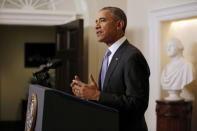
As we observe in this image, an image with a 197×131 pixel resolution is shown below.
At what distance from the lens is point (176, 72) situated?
4.48 meters

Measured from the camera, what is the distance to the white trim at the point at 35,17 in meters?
5.54

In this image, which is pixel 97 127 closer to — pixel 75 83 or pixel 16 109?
pixel 75 83

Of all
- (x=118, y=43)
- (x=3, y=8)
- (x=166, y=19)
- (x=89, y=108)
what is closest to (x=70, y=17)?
(x=3, y=8)

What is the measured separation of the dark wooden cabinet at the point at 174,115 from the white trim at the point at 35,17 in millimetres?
1966

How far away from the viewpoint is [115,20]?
189 centimetres

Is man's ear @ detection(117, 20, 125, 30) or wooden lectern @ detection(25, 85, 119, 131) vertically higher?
man's ear @ detection(117, 20, 125, 30)

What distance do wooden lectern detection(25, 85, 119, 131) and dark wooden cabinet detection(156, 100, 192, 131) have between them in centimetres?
288

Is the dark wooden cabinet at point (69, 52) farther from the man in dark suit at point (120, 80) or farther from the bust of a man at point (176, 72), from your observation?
the man in dark suit at point (120, 80)

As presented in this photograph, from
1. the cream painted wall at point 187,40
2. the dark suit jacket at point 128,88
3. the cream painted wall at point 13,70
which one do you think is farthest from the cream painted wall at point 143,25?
the cream painted wall at point 13,70

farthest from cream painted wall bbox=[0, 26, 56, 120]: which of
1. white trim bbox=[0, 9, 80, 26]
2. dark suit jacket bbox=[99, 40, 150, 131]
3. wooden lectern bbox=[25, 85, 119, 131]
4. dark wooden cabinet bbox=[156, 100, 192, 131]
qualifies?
wooden lectern bbox=[25, 85, 119, 131]

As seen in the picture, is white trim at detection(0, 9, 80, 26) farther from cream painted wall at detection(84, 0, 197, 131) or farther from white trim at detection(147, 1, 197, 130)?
white trim at detection(147, 1, 197, 130)

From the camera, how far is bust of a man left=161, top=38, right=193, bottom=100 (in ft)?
14.6

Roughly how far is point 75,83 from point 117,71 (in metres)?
0.23

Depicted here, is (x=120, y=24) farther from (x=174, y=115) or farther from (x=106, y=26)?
(x=174, y=115)
